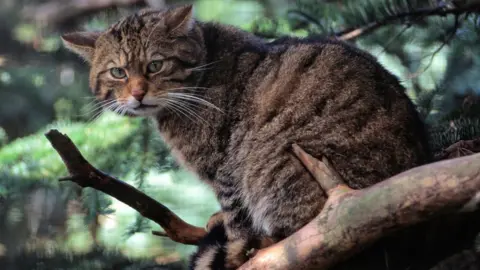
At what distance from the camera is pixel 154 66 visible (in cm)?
154

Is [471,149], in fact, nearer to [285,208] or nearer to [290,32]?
[285,208]

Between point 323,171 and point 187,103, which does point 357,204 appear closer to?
point 323,171

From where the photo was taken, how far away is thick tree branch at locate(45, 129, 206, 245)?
123 centimetres

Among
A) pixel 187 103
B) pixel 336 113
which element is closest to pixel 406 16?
pixel 336 113

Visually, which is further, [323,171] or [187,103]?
[187,103]

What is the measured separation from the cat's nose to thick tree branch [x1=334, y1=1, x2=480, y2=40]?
72 cm

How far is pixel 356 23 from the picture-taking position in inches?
73.6

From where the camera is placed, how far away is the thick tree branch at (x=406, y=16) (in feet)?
5.60

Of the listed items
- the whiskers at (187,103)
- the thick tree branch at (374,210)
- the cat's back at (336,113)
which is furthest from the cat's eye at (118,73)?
the thick tree branch at (374,210)

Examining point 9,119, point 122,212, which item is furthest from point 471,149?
point 9,119

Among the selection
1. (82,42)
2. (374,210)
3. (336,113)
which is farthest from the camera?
(82,42)

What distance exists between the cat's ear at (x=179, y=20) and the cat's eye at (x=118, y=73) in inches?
6.2

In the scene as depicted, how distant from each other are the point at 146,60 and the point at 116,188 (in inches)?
14.4

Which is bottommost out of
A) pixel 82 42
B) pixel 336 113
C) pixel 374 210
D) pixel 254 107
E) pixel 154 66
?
pixel 374 210
